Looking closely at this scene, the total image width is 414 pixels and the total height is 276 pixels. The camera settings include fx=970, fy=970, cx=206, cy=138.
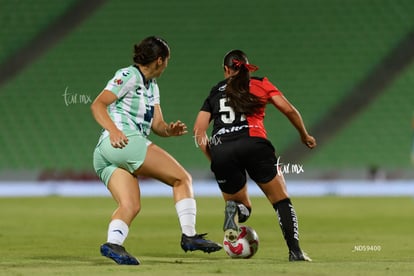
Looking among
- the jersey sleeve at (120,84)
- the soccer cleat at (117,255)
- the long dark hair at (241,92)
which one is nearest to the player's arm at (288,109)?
the long dark hair at (241,92)

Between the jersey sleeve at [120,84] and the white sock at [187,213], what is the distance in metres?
0.89

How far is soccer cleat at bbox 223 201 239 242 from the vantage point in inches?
280

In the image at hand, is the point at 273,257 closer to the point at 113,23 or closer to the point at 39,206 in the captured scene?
the point at 39,206

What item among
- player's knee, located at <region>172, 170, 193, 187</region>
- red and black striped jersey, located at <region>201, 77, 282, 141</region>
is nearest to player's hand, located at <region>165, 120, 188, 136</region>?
player's knee, located at <region>172, 170, 193, 187</region>

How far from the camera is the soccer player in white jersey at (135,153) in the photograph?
266 inches

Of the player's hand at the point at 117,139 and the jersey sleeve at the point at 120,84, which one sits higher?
the jersey sleeve at the point at 120,84

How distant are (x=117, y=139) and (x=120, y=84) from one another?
517 mm

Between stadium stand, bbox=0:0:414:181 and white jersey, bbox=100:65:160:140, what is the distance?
11939 millimetres

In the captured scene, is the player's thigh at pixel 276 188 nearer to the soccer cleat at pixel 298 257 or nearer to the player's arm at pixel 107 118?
the soccer cleat at pixel 298 257

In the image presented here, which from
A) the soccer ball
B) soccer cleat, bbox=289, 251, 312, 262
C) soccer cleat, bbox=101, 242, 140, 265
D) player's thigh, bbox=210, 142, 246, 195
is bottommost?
soccer cleat, bbox=101, 242, 140, 265

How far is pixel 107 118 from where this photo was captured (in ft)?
21.6

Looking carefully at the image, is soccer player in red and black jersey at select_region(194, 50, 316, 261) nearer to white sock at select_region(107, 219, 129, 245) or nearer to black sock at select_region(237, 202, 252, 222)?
black sock at select_region(237, 202, 252, 222)

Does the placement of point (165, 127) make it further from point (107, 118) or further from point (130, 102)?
point (107, 118)

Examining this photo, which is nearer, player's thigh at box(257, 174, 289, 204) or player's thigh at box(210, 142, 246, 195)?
player's thigh at box(257, 174, 289, 204)
